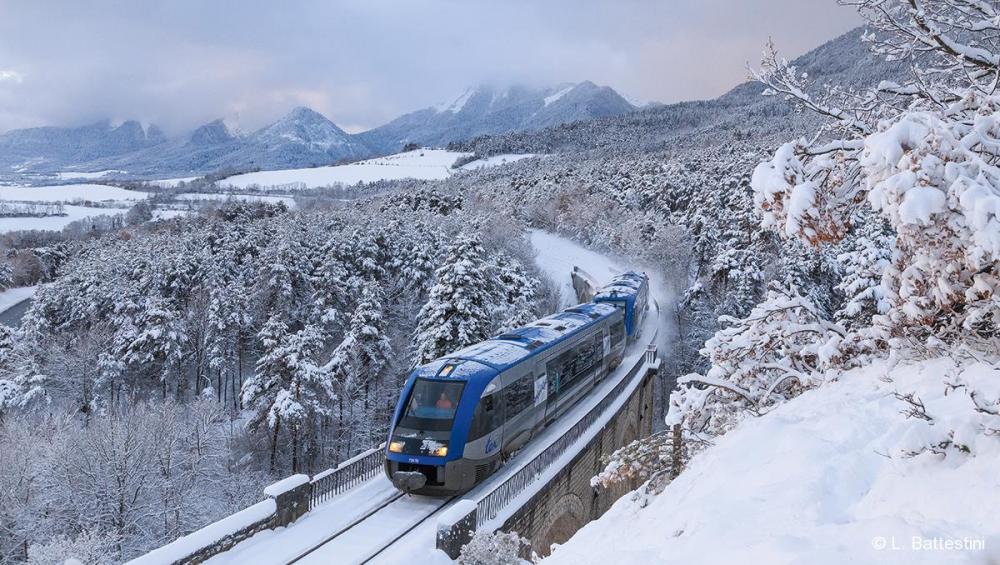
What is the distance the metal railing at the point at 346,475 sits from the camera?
12.9 metres

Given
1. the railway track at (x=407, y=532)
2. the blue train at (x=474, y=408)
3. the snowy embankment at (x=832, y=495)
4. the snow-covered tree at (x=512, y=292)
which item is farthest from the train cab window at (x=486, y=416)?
the snow-covered tree at (x=512, y=292)

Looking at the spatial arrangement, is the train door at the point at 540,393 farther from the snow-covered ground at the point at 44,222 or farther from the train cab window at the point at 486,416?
the snow-covered ground at the point at 44,222

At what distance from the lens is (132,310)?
135ft

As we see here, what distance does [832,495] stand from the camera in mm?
4590

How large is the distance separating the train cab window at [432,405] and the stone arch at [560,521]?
400 cm

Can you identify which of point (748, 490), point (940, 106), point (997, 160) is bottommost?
point (748, 490)

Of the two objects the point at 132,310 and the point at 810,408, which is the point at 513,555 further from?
the point at 132,310

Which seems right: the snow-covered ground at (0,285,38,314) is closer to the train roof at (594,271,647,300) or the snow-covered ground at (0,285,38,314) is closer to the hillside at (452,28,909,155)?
the train roof at (594,271,647,300)

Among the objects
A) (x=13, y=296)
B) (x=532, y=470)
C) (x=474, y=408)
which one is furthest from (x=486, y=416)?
(x=13, y=296)

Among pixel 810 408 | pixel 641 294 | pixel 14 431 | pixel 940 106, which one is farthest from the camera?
pixel 641 294

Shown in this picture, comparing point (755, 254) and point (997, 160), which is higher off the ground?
point (997, 160)

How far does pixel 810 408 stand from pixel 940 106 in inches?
130

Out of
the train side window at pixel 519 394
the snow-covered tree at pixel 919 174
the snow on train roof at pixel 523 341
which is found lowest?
the train side window at pixel 519 394

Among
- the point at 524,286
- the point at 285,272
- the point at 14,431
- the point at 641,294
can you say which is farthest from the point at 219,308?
the point at 641,294
